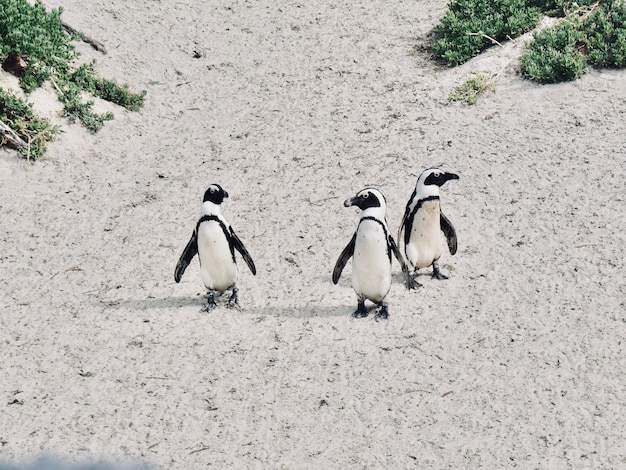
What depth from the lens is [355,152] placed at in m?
8.05

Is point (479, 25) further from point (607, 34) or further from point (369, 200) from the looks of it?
point (369, 200)

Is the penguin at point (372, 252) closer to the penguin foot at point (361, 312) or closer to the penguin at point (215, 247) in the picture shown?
the penguin foot at point (361, 312)

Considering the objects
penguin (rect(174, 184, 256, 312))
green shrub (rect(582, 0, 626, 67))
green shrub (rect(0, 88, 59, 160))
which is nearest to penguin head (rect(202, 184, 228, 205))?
penguin (rect(174, 184, 256, 312))

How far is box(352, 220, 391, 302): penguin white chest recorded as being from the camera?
223 inches

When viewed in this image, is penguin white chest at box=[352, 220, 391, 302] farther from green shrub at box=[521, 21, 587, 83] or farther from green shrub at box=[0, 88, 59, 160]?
green shrub at box=[0, 88, 59, 160]

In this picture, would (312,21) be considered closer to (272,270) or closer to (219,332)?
(272,270)

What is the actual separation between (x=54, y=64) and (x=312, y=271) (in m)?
4.34

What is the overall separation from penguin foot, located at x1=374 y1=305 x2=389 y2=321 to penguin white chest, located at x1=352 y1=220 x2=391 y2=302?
0.10 meters

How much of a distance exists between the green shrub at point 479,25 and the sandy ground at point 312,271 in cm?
24

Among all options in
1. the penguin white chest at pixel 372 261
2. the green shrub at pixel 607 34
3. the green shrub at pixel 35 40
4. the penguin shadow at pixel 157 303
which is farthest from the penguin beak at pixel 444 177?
the green shrub at pixel 35 40

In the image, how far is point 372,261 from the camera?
569 cm

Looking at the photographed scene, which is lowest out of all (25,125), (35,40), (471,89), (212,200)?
(212,200)

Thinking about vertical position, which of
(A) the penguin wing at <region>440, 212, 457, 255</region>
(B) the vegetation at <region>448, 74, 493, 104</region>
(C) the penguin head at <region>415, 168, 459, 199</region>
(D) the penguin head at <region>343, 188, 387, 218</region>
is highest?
(B) the vegetation at <region>448, 74, 493, 104</region>

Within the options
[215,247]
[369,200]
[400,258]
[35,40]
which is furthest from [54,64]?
[400,258]
